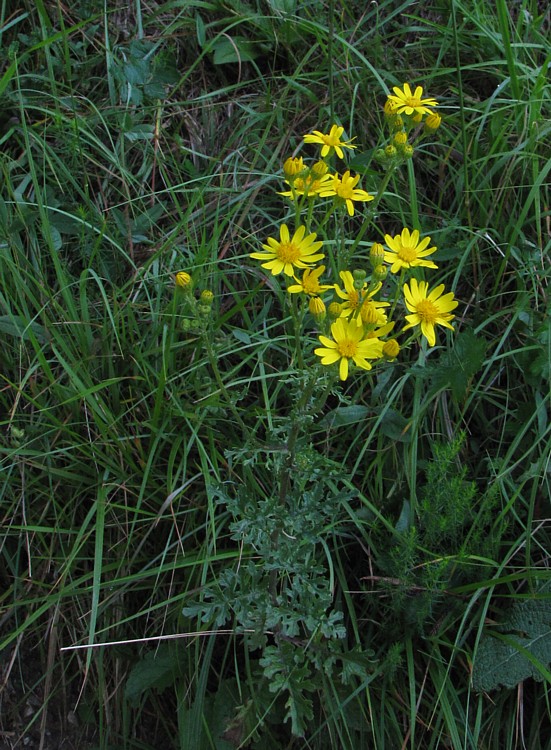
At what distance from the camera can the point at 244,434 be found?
68.7 inches

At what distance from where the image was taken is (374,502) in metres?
2.05

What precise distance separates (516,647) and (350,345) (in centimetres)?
94

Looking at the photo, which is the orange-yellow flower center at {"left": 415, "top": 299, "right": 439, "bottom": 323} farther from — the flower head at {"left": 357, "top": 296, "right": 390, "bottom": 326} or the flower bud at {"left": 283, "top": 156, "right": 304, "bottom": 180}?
the flower bud at {"left": 283, "top": 156, "right": 304, "bottom": 180}

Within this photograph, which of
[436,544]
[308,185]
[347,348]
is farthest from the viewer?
[436,544]

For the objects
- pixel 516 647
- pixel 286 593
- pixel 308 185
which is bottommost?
pixel 516 647

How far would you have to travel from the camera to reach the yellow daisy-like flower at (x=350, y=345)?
1415 millimetres

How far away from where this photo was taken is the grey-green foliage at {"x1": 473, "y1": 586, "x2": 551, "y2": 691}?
1800 millimetres

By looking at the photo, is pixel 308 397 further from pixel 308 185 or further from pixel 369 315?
pixel 308 185

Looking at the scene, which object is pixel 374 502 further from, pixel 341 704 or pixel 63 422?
pixel 63 422

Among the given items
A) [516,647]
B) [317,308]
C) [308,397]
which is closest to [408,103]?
[317,308]

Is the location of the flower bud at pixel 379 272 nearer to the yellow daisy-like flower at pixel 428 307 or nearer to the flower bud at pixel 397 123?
the yellow daisy-like flower at pixel 428 307

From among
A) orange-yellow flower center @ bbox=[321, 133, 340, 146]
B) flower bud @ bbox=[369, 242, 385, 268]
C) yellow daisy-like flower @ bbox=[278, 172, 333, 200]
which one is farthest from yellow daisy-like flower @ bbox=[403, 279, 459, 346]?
orange-yellow flower center @ bbox=[321, 133, 340, 146]

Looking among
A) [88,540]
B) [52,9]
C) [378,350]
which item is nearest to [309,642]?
[88,540]

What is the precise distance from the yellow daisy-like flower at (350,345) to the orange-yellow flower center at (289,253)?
246 millimetres
